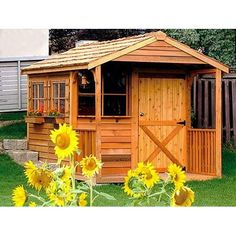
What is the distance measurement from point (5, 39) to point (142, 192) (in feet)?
35.1

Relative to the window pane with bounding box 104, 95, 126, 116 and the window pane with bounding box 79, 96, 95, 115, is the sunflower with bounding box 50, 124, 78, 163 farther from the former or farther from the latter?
the window pane with bounding box 79, 96, 95, 115

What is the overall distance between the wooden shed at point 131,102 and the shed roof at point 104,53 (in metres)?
0.01

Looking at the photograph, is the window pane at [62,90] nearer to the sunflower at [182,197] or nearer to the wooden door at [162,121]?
the wooden door at [162,121]

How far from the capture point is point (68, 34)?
19.3 metres

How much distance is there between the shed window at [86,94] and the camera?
1280cm

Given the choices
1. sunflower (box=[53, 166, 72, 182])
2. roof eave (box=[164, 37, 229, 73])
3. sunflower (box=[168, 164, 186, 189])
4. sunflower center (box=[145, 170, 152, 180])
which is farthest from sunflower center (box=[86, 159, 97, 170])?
roof eave (box=[164, 37, 229, 73])

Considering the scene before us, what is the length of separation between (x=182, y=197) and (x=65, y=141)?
723 millimetres

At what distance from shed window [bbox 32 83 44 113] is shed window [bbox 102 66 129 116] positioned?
5.40 ft

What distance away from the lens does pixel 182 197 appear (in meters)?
4.75

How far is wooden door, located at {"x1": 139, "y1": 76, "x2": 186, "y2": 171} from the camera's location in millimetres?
12961

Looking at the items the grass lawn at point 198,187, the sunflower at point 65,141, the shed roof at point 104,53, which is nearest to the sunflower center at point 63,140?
the sunflower at point 65,141

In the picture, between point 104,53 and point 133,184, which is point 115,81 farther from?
point 133,184
